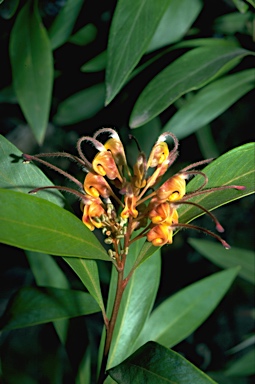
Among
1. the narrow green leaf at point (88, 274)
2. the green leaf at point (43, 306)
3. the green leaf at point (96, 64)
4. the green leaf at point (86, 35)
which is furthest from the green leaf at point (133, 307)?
the green leaf at point (86, 35)

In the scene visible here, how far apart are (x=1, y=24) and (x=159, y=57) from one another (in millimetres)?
434

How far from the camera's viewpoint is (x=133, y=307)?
113 centimetres

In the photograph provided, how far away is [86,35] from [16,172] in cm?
77

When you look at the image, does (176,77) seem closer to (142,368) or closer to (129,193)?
(129,193)

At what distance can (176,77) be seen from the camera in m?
1.25

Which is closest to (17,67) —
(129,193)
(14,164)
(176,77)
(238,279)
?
(176,77)

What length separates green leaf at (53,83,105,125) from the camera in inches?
63.6

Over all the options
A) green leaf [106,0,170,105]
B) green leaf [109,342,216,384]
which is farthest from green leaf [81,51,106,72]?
green leaf [109,342,216,384]

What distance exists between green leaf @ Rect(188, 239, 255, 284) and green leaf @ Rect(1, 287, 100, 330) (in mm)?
571

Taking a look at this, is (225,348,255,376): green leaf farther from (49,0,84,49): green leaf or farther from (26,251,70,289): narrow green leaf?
(49,0,84,49): green leaf

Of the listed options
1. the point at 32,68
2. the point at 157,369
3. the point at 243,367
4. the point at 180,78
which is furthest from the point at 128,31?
the point at 243,367

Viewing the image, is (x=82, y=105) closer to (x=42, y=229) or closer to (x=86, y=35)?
(x=86, y=35)

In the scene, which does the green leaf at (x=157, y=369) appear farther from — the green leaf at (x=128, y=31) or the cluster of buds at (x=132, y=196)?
the green leaf at (x=128, y=31)

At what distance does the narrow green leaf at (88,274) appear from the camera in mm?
881
